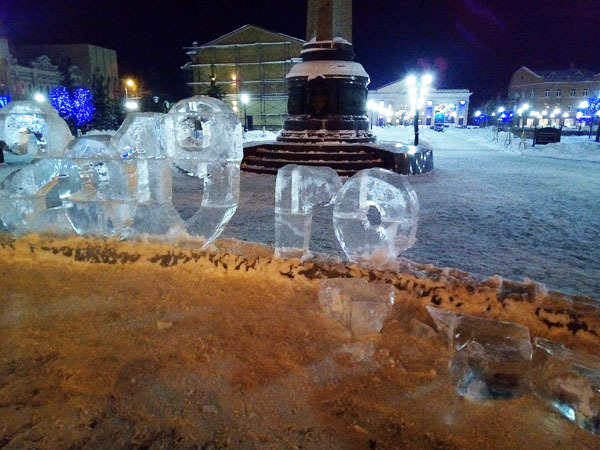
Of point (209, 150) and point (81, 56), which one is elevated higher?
point (81, 56)

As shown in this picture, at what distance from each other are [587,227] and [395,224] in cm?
418

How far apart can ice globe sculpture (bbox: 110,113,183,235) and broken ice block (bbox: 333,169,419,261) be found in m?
1.63

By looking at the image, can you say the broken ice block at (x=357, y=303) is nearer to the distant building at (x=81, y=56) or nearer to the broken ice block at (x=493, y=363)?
the broken ice block at (x=493, y=363)

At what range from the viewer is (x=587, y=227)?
20.4 feet

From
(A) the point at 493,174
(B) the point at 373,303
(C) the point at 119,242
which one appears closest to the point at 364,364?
(B) the point at 373,303

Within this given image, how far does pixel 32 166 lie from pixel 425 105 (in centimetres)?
7225

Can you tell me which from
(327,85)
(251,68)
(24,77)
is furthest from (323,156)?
(24,77)

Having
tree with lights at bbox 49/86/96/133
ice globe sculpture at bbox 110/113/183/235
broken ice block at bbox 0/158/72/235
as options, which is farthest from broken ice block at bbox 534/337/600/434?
tree with lights at bbox 49/86/96/133

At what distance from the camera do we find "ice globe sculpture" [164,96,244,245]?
3889 millimetres

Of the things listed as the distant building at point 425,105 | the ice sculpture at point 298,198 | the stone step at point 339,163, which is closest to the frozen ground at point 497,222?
the stone step at point 339,163

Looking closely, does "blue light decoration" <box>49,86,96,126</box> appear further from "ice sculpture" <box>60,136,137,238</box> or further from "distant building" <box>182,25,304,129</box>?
"ice sculpture" <box>60,136,137,238</box>

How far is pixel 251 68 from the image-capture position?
44250mm

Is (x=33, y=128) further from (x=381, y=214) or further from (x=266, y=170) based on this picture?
(x=266, y=170)

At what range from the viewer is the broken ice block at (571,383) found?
6.42ft
